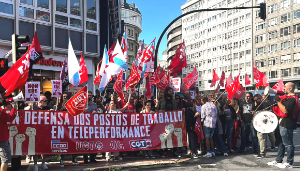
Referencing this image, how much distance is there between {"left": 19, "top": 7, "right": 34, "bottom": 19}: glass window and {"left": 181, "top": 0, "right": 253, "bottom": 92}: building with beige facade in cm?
5017

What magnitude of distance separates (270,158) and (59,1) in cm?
1615

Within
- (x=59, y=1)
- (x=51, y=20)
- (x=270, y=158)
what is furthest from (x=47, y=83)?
(x=270, y=158)

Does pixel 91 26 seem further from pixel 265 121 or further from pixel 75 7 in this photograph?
pixel 265 121

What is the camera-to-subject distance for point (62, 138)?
30.6 ft

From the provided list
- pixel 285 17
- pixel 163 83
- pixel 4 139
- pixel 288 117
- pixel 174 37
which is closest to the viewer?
pixel 4 139

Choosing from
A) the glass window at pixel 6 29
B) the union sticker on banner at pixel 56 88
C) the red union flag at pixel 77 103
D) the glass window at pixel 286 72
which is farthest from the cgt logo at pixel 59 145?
the glass window at pixel 286 72

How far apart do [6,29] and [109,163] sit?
11926mm

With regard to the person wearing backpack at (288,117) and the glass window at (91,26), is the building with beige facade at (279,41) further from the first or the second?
the person wearing backpack at (288,117)

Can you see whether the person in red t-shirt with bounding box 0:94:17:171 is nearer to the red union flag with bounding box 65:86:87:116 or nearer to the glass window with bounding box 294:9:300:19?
the red union flag with bounding box 65:86:87:116

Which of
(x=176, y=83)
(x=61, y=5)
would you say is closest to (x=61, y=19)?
(x=61, y=5)

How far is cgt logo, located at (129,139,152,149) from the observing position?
10055mm

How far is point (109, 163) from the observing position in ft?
31.6

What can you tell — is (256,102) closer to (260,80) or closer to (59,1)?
(260,80)

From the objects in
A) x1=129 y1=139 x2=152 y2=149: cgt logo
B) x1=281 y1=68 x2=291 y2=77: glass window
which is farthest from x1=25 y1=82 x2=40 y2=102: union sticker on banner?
x1=281 y1=68 x2=291 y2=77: glass window
